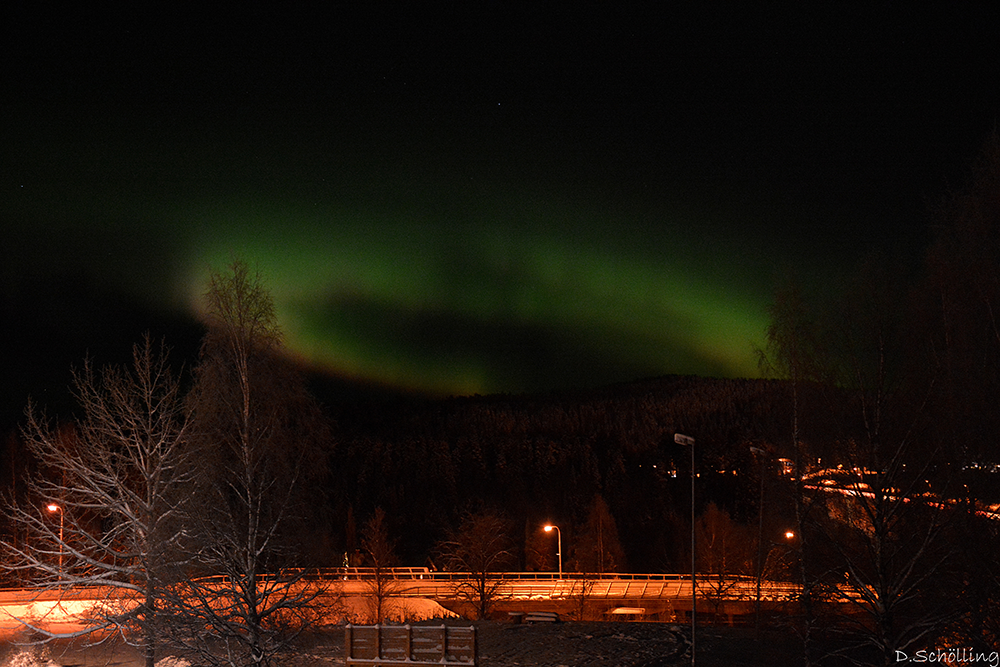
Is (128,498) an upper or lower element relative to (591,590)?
upper

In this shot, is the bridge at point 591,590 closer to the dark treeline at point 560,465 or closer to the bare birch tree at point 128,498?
the dark treeline at point 560,465

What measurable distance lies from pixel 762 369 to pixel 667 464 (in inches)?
4628

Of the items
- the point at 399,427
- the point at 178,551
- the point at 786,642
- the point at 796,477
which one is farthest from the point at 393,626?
the point at 399,427

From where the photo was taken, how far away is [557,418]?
578 feet

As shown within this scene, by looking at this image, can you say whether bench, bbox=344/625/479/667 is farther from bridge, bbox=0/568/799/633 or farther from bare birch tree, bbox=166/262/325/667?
bridge, bbox=0/568/799/633

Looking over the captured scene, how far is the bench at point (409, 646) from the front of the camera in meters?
21.4

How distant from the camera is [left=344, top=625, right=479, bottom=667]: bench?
21438 millimetres

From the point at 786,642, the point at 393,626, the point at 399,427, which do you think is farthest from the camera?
the point at 399,427

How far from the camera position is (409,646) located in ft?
70.6

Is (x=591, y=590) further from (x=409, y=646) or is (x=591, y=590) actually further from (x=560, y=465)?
(x=560, y=465)

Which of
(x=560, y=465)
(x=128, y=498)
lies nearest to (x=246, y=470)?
(x=128, y=498)

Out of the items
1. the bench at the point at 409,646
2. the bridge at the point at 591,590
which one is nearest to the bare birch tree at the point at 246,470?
the bench at the point at 409,646

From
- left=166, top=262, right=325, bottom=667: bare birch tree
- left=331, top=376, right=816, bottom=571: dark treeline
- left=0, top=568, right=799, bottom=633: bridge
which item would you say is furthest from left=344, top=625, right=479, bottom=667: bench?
left=331, top=376, right=816, bottom=571: dark treeline

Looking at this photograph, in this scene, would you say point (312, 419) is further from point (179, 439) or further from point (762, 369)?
point (762, 369)
